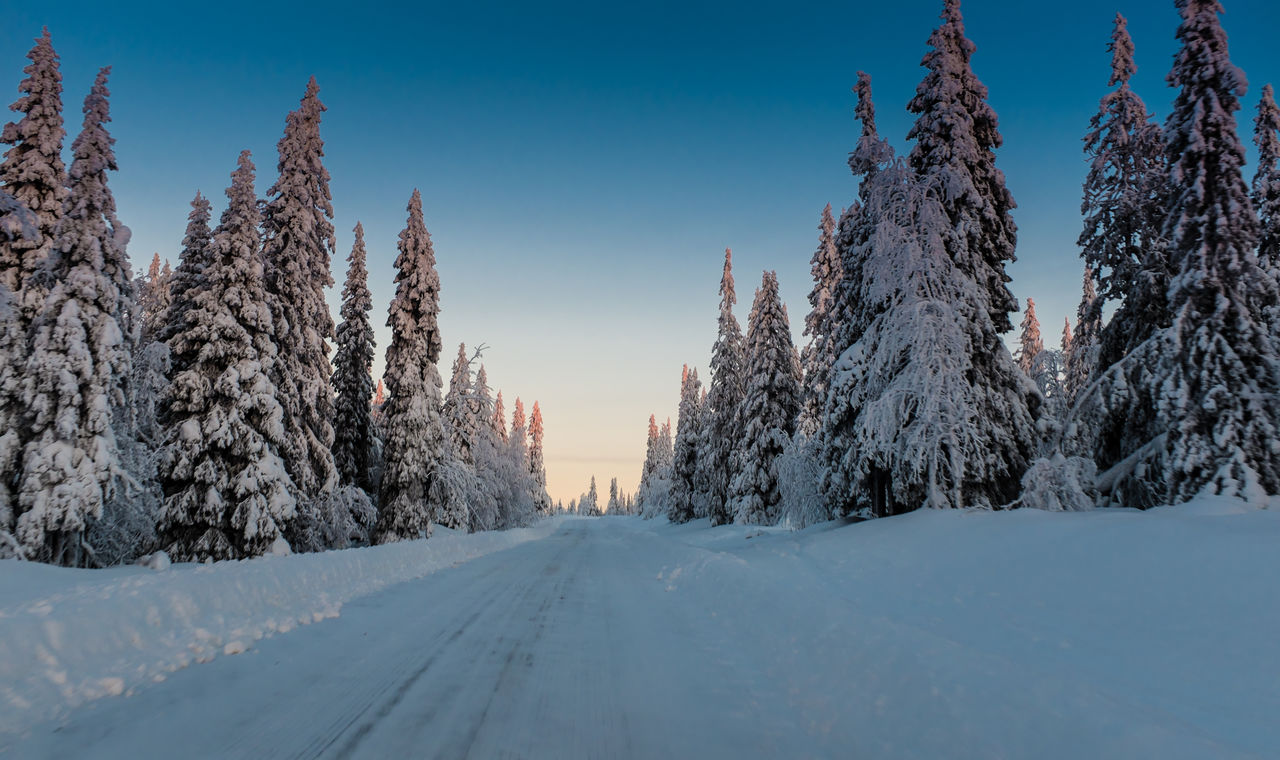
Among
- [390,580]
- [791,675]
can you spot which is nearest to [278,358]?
[390,580]

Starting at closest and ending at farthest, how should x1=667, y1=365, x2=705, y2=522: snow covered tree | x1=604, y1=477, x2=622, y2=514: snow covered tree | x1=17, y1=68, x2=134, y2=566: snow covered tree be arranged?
x1=17, y1=68, x2=134, y2=566: snow covered tree, x1=667, y1=365, x2=705, y2=522: snow covered tree, x1=604, y1=477, x2=622, y2=514: snow covered tree

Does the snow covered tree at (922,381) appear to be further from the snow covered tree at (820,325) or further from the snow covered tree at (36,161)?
the snow covered tree at (36,161)

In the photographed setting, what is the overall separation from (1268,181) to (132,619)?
92.9 feet

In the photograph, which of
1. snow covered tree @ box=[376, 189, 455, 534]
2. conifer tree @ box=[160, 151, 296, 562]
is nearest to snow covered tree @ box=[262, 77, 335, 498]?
conifer tree @ box=[160, 151, 296, 562]

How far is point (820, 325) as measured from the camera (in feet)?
88.8

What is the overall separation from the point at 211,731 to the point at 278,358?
59.3ft

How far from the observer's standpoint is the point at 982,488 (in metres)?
14.4

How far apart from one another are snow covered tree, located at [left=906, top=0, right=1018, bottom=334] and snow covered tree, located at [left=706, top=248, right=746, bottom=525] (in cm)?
1926

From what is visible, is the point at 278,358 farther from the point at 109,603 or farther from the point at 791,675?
the point at 791,675

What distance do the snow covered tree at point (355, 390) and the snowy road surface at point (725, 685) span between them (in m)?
19.8

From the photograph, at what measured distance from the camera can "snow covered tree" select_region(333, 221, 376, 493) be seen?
26.3 m

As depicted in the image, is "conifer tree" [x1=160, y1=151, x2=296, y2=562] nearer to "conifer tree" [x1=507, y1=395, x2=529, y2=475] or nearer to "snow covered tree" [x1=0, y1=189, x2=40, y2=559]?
"snow covered tree" [x1=0, y1=189, x2=40, y2=559]

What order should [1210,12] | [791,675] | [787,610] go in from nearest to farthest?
[791,675], [787,610], [1210,12]

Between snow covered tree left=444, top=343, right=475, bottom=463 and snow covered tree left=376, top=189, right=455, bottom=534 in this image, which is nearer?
snow covered tree left=376, top=189, right=455, bottom=534
